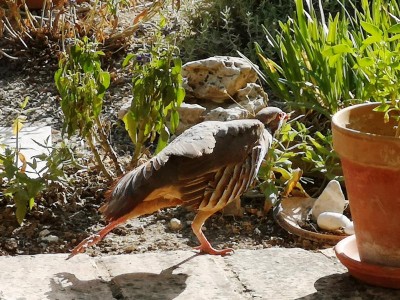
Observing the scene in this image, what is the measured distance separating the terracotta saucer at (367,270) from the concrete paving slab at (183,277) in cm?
4

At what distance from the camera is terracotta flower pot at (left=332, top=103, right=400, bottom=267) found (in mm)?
3654

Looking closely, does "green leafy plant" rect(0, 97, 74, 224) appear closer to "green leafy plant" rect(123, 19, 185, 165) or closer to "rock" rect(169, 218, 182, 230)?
"green leafy plant" rect(123, 19, 185, 165)

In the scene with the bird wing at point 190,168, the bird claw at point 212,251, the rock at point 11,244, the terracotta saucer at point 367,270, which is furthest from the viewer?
the rock at point 11,244

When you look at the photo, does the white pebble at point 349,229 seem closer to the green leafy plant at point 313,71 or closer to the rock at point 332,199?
the rock at point 332,199

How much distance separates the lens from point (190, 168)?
4.11m

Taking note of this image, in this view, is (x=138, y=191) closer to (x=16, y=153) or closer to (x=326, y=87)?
(x=16, y=153)

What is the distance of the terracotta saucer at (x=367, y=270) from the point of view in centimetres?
385

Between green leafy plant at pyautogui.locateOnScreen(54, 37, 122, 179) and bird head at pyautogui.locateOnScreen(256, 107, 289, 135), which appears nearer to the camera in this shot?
bird head at pyautogui.locateOnScreen(256, 107, 289, 135)

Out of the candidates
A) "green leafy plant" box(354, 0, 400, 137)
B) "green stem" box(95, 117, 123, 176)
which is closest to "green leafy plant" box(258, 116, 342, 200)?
"green stem" box(95, 117, 123, 176)

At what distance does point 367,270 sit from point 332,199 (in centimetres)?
114

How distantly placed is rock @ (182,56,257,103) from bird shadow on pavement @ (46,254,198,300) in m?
1.82

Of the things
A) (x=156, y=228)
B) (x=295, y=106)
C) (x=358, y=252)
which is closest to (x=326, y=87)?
(x=295, y=106)

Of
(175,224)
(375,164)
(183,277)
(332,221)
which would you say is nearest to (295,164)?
(332,221)

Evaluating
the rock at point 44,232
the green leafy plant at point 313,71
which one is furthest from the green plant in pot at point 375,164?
the rock at point 44,232
